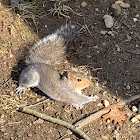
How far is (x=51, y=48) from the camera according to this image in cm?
338

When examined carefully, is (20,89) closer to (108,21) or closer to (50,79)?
(50,79)

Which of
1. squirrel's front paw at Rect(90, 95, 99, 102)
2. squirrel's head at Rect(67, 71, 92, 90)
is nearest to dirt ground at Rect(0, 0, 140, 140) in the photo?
squirrel's front paw at Rect(90, 95, 99, 102)

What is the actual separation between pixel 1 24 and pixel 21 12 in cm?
34

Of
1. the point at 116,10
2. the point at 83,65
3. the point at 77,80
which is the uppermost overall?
the point at 116,10

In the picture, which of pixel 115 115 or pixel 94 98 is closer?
pixel 115 115

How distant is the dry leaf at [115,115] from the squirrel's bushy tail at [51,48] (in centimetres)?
80

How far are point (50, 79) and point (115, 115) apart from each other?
2.40 feet

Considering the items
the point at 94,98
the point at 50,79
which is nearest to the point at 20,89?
the point at 50,79

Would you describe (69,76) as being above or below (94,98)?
above

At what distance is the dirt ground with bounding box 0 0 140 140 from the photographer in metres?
2.98

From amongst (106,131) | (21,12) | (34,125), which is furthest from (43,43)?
(106,131)

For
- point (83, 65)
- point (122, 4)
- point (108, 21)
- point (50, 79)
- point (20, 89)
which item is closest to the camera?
point (50, 79)

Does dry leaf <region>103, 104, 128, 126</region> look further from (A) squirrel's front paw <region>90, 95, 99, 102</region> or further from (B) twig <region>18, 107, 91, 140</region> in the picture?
(B) twig <region>18, 107, 91, 140</region>

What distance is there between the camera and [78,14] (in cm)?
403
